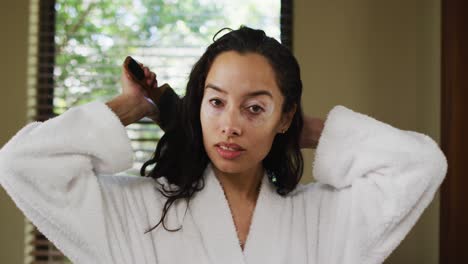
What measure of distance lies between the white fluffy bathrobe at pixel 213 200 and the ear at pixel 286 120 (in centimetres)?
7

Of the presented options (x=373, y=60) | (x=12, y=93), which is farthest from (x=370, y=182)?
(x=12, y=93)

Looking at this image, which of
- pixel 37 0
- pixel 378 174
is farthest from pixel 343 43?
pixel 37 0

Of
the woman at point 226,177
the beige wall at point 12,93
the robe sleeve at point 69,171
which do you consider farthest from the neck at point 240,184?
the beige wall at point 12,93

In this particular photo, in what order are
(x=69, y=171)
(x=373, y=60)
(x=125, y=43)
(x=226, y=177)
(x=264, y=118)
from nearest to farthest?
(x=69, y=171) < (x=264, y=118) < (x=226, y=177) < (x=373, y=60) < (x=125, y=43)

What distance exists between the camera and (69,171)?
37.0 inches

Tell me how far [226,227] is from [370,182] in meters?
0.29

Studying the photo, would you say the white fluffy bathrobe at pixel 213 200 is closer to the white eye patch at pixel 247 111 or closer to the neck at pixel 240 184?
the neck at pixel 240 184

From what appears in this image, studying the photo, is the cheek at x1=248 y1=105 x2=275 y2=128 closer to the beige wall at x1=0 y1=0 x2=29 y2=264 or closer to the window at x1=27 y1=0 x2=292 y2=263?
the window at x1=27 y1=0 x2=292 y2=263

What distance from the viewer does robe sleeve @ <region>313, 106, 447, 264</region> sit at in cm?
103

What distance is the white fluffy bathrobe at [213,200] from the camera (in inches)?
36.7

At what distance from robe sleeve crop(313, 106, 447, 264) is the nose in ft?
0.70

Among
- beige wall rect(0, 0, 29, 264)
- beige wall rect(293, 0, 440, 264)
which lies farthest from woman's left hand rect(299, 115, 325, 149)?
beige wall rect(0, 0, 29, 264)

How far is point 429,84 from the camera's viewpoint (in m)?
1.79

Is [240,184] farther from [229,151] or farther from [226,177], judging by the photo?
[229,151]
